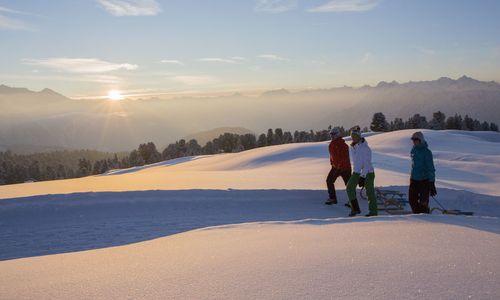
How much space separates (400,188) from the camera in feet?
43.1

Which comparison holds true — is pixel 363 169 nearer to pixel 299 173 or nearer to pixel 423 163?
pixel 423 163

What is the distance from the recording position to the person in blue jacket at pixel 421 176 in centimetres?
868

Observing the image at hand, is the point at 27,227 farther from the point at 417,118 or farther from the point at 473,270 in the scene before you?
the point at 417,118

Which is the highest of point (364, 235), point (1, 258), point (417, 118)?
point (417, 118)

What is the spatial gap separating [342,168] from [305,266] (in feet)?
23.9

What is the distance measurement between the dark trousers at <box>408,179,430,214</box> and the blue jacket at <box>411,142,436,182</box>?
0.14 m

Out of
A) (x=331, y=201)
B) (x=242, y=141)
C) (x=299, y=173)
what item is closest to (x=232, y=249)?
(x=331, y=201)

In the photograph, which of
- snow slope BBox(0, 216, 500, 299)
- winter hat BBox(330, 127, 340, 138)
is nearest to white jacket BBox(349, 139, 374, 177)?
winter hat BBox(330, 127, 340, 138)

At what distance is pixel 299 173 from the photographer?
1775 centimetres

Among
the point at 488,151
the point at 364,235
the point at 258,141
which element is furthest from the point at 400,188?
the point at 258,141

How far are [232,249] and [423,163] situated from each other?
5.45m

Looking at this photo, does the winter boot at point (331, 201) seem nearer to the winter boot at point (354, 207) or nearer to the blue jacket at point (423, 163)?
the winter boot at point (354, 207)

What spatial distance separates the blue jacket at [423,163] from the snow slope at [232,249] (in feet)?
6.08

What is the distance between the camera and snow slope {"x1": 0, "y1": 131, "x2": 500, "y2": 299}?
368cm
